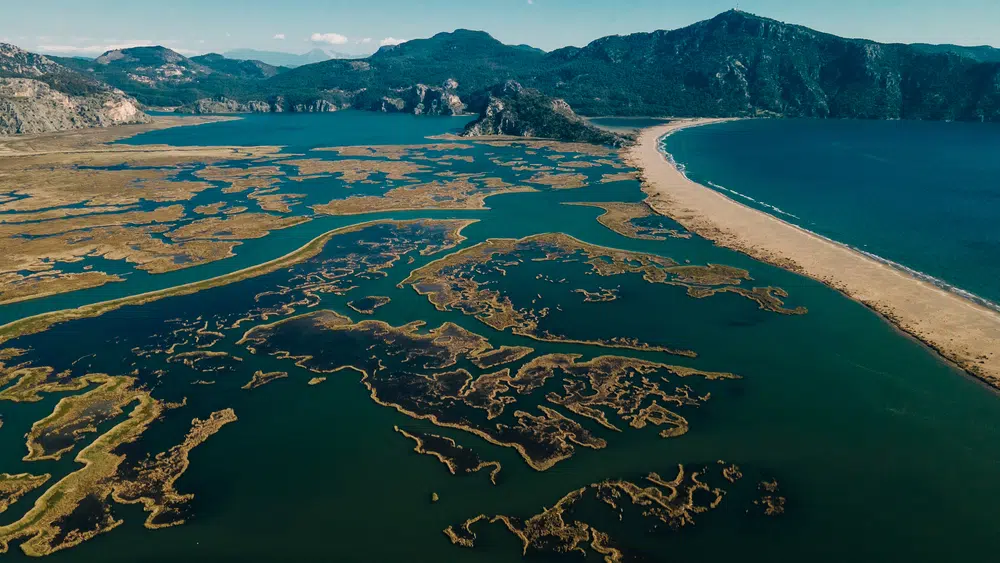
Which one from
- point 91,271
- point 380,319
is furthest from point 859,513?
point 91,271

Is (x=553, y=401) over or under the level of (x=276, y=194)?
under

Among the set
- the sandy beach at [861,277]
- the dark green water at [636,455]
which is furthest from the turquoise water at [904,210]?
the dark green water at [636,455]

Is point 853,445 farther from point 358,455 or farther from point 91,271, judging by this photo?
point 91,271

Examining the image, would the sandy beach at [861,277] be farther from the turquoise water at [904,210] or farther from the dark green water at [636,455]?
the turquoise water at [904,210]

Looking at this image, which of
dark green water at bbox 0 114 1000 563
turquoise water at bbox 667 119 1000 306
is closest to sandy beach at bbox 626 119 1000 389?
dark green water at bbox 0 114 1000 563

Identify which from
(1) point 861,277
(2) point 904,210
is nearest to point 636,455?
(1) point 861,277

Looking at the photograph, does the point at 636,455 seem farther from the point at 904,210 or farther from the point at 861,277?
the point at 904,210

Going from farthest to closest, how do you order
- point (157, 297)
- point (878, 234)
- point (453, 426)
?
point (878, 234) < point (157, 297) < point (453, 426)
